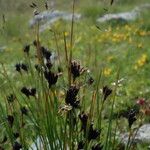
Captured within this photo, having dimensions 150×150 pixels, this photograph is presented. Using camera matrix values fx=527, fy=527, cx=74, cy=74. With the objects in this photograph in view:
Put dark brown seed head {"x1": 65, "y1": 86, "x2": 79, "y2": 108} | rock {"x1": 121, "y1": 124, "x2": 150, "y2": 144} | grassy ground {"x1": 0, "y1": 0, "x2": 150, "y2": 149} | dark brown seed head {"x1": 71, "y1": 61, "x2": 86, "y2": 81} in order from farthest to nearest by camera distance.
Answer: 1. grassy ground {"x1": 0, "y1": 0, "x2": 150, "y2": 149}
2. rock {"x1": 121, "y1": 124, "x2": 150, "y2": 144}
3. dark brown seed head {"x1": 71, "y1": 61, "x2": 86, "y2": 81}
4. dark brown seed head {"x1": 65, "y1": 86, "x2": 79, "y2": 108}

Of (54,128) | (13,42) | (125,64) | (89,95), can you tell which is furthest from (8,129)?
(13,42)

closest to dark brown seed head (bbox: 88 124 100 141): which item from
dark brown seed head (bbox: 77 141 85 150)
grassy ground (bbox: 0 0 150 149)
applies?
dark brown seed head (bbox: 77 141 85 150)

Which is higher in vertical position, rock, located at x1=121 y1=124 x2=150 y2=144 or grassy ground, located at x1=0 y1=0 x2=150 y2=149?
rock, located at x1=121 y1=124 x2=150 y2=144

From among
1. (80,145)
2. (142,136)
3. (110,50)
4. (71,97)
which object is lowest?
(110,50)

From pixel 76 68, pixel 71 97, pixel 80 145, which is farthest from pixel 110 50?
pixel 71 97

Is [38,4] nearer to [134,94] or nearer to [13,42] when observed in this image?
[134,94]

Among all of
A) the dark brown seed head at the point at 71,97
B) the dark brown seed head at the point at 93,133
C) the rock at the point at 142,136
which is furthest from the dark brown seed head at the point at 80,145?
the rock at the point at 142,136

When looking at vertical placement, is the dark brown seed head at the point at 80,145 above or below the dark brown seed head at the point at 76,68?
below

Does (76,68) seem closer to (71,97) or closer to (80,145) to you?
(71,97)

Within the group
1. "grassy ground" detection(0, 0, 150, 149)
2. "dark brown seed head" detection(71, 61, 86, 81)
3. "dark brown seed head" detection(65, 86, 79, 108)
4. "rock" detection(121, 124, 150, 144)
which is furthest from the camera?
"grassy ground" detection(0, 0, 150, 149)

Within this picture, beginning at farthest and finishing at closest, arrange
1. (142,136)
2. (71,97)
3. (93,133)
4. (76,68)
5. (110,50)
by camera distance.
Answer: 1. (110,50)
2. (142,136)
3. (93,133)
4. (76,68)
5. (71,97)

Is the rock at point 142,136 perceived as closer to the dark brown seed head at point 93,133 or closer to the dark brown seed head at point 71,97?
the dark brown seed head at point 93,133

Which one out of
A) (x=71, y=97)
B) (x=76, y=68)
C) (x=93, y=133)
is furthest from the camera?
(x=93, y=133)

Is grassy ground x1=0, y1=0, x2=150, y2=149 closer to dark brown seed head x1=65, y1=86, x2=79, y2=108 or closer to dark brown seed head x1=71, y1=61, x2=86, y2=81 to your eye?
dark brown seed head x1=71, y1=61, x2=86, y2=81
